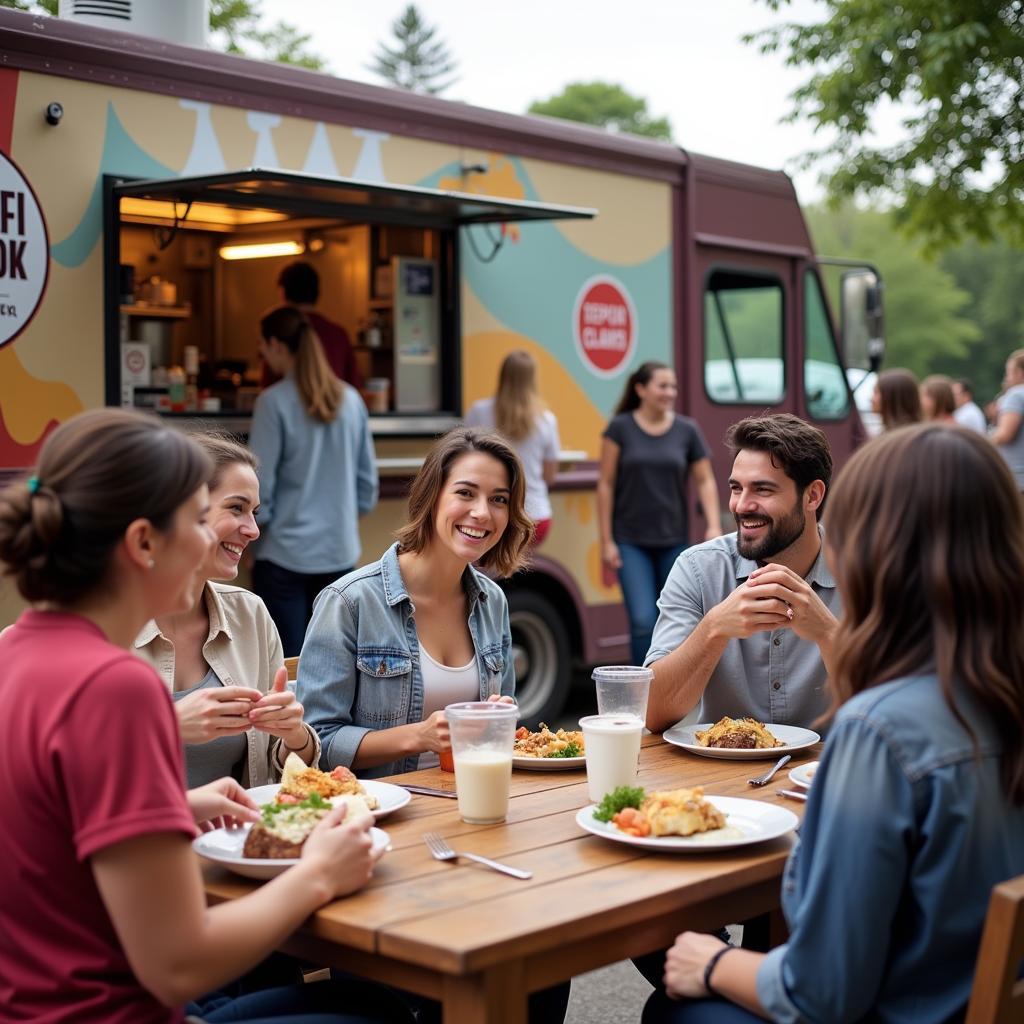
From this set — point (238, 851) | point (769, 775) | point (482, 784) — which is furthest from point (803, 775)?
point (238, 851)

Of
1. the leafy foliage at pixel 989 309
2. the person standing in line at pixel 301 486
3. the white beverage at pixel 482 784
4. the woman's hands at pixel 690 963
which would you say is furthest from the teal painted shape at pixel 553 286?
the leafy foliage at pixel 989 309

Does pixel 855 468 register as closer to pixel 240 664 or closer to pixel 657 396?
pixel 240 664

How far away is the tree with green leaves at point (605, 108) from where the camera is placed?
58875mm

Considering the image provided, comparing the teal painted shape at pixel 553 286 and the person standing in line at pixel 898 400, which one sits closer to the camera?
the teal painted shape at pixel 553 286

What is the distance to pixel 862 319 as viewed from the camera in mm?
8930

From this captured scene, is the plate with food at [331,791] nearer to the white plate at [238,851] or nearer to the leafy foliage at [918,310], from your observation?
the white plate at [238,851]

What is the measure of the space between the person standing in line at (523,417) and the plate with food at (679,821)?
4.16m

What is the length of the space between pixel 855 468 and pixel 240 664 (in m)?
1.61

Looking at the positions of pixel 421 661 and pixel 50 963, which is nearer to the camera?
pixel 50 963

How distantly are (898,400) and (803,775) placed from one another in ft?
19.0

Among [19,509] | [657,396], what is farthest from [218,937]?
[657,396]

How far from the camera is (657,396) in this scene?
731 centimetres

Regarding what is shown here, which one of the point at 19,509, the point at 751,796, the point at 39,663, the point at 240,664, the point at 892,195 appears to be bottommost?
the point at 751,796

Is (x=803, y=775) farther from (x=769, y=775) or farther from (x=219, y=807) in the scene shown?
(x=219, y=807)
